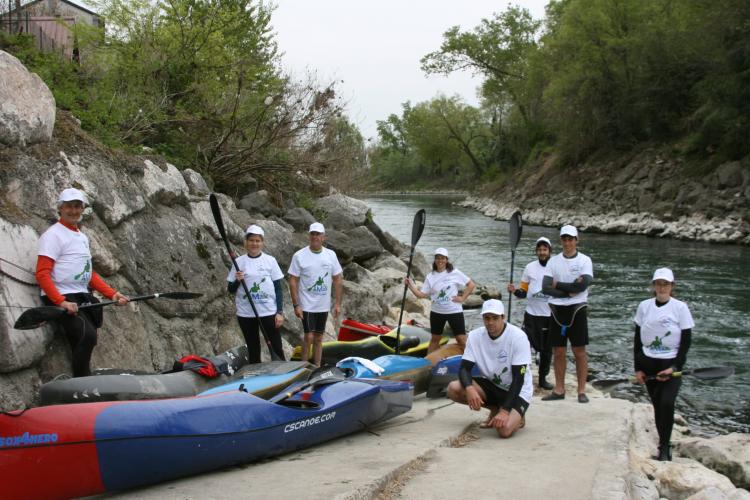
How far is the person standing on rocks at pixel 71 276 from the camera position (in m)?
5.07

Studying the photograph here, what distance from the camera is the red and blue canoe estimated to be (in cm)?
369

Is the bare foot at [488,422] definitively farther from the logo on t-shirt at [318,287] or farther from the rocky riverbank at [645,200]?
the rocky riverbank at [645,200]

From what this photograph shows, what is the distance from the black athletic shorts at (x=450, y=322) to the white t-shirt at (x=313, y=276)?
1246 mm

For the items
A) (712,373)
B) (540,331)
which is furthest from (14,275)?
(712,373)

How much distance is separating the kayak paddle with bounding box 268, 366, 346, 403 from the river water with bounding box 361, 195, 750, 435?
13.5 feet

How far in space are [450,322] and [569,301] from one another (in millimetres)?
1422

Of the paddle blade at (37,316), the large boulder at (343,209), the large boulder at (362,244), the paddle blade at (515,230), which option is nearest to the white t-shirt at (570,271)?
the paddle blade at (515,230)

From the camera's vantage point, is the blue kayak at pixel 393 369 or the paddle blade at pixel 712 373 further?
the blue kayak at pixel 393 369

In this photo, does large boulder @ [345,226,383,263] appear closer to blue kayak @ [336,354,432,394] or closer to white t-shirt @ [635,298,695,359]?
blue kayak @ [336,354,432,394]

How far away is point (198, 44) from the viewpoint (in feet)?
39.2

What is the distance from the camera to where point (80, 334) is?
5.28m

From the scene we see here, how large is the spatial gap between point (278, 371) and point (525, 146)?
45.5 metres

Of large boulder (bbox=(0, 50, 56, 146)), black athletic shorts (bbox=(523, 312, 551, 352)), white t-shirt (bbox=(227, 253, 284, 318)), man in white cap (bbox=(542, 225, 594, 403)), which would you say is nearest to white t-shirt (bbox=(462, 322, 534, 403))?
man in white cap (bbox=(542, 225, 594, 403))

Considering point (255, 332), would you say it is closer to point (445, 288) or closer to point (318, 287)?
point (318, 287)
